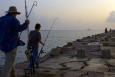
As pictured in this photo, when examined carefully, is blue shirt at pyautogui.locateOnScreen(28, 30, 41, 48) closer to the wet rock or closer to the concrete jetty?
the concrete jetty

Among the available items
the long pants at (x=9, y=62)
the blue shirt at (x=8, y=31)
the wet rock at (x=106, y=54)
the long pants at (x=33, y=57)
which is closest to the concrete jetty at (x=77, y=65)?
the wet rock at (x=106, y=54)

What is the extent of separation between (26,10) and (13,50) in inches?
90.3

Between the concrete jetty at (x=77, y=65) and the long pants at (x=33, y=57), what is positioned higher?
the long pants at (x=33, y=57)

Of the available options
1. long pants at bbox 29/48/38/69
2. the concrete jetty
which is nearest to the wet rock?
the concrete jetty

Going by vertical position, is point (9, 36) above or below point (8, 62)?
above

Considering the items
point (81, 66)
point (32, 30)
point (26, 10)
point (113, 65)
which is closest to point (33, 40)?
point (32, 30)

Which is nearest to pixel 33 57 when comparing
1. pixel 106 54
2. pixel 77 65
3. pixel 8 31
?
pixel 77 65

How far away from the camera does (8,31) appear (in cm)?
716

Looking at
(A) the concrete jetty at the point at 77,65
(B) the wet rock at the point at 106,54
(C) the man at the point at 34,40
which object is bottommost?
(A) the concrete jetty at the point at 77,65

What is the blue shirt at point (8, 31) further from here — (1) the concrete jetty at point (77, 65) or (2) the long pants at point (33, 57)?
(2) the long pants at point (33, 57)

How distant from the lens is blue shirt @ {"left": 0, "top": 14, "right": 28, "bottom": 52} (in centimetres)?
710

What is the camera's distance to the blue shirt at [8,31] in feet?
23.3

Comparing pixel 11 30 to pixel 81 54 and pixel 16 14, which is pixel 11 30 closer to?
pixel 16 14

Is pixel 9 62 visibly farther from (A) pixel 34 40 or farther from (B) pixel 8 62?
(A) pixel 34 40
